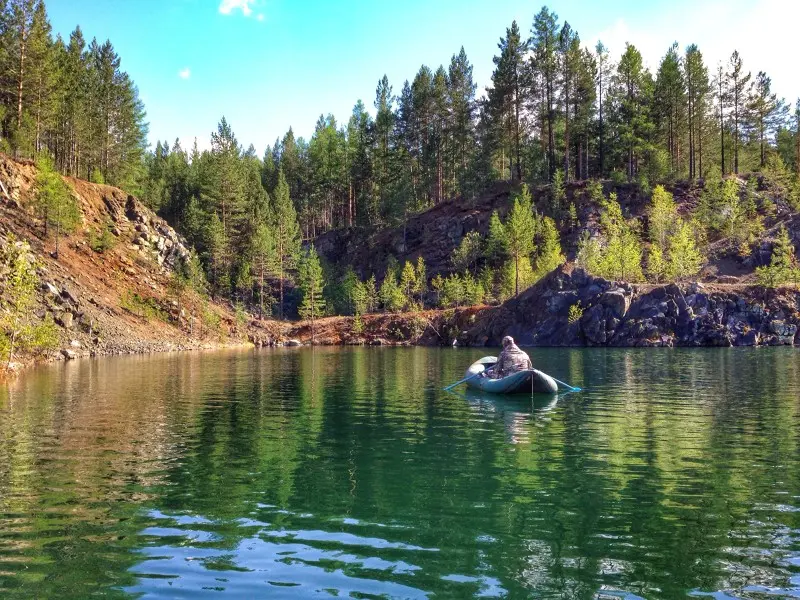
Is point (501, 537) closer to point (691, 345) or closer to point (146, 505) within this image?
point (146, 505)

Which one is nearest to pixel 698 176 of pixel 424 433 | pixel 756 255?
pixel 756 255

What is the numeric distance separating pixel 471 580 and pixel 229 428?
14565mm

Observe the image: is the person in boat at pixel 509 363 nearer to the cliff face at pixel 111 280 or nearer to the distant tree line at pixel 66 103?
the cliff face at pixel 111 280

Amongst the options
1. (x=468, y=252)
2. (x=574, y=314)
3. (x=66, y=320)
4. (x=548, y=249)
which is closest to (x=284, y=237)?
(x=468, y=252)

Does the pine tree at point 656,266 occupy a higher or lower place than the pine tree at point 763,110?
lower

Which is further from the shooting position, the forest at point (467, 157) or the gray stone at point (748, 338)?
the forest at point (467, 157)

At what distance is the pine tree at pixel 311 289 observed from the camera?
318ft

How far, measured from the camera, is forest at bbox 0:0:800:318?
82188 mm

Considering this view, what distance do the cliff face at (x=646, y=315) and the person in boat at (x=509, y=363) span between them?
42.7 m

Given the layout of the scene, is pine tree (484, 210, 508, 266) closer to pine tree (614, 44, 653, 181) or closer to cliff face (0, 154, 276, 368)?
pine tree (614, 44, 653, 181)

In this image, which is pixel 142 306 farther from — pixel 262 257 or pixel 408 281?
pixel 408 281

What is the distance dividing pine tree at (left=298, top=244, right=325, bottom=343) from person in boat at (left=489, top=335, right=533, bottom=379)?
63.6 meters

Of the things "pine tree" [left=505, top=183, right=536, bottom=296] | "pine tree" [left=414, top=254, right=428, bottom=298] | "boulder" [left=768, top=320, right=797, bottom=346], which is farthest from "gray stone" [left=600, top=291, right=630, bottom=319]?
"pine tree" [left=414, top=254, right=428, bottom=298]

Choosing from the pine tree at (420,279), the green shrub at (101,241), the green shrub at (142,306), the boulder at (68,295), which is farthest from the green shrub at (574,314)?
the green shrub at (101,241)
